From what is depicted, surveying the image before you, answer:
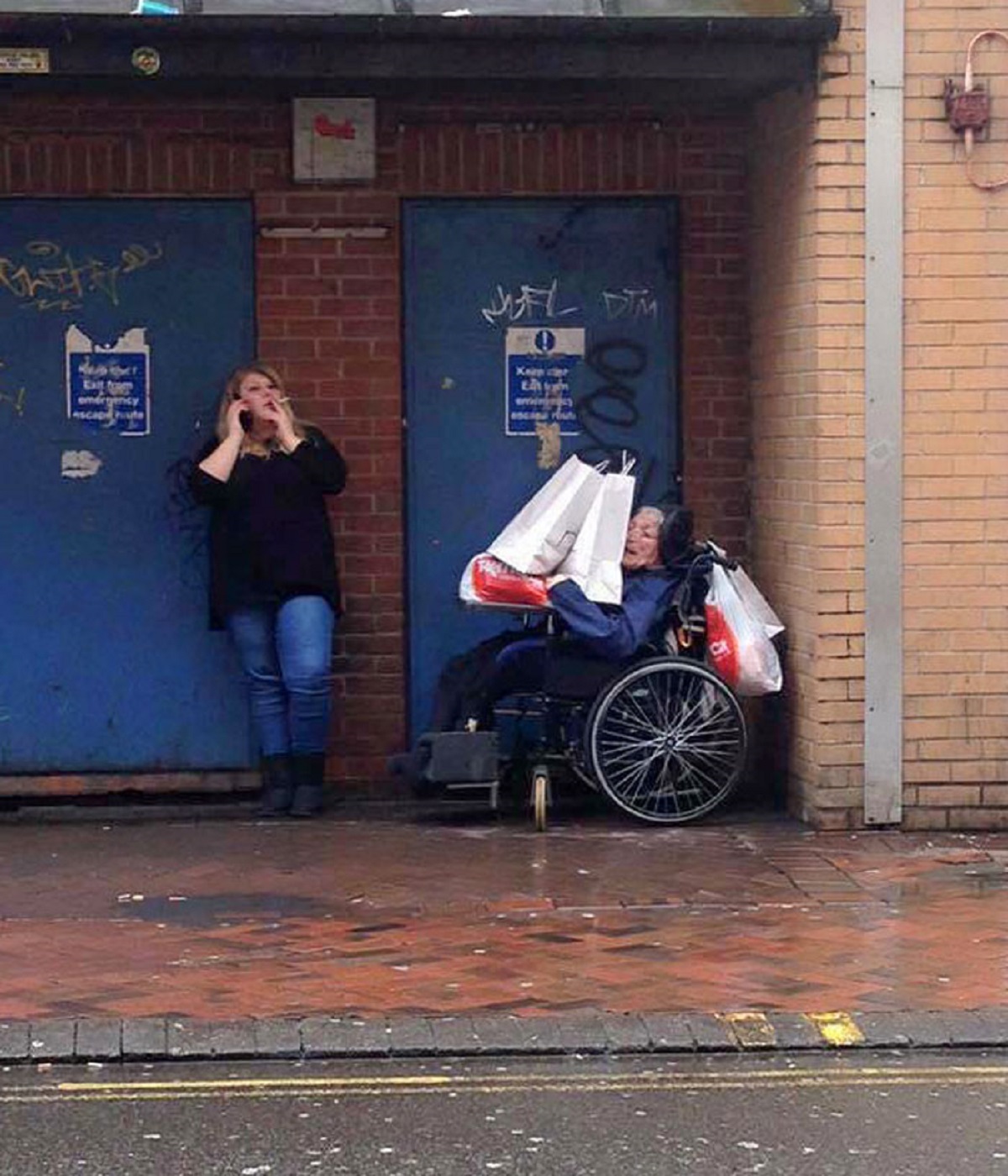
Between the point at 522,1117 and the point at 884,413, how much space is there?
445 cm

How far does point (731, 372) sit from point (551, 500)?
119 cm

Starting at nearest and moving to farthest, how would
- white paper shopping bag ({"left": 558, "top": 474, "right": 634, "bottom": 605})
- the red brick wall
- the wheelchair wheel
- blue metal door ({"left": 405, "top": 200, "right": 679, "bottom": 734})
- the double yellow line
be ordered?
1. the double yellow line
2. the wheelchair wheel
3. white paper shopping bag ({"left": 558, "top": 474, "right": 634, "bottom": 605})
4. the red brick wall
5. blue metal door ({"left": 405, "top": 200, "right": 679, "bottom": 734})

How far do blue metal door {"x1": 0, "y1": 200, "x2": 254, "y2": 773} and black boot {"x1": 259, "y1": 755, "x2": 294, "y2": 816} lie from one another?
14.0 inches

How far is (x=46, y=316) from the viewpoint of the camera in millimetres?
10578

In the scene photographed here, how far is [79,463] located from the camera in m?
10.6

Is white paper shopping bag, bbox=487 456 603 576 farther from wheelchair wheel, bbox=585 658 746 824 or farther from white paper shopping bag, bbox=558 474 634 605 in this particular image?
wheelchair wheel, bbox=585 658 746 824

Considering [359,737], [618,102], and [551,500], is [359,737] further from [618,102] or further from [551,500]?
[618,102]

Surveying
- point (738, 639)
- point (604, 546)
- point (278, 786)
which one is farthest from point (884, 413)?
point (278, 786)

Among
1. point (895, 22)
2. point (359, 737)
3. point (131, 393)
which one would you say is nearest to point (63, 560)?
point (131, 393)

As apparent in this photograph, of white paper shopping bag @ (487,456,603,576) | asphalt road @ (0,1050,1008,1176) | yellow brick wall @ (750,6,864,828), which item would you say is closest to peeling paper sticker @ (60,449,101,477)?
white paper shopping bag @ (487,456,603,576)

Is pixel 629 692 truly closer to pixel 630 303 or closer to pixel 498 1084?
pixel 630 303

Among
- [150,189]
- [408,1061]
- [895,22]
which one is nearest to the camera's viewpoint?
[408,1061]

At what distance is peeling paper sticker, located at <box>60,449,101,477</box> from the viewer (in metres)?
10.6

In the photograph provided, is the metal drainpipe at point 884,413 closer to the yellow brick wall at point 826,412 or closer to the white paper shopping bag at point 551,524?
the yellow brick wall at point 826,412
